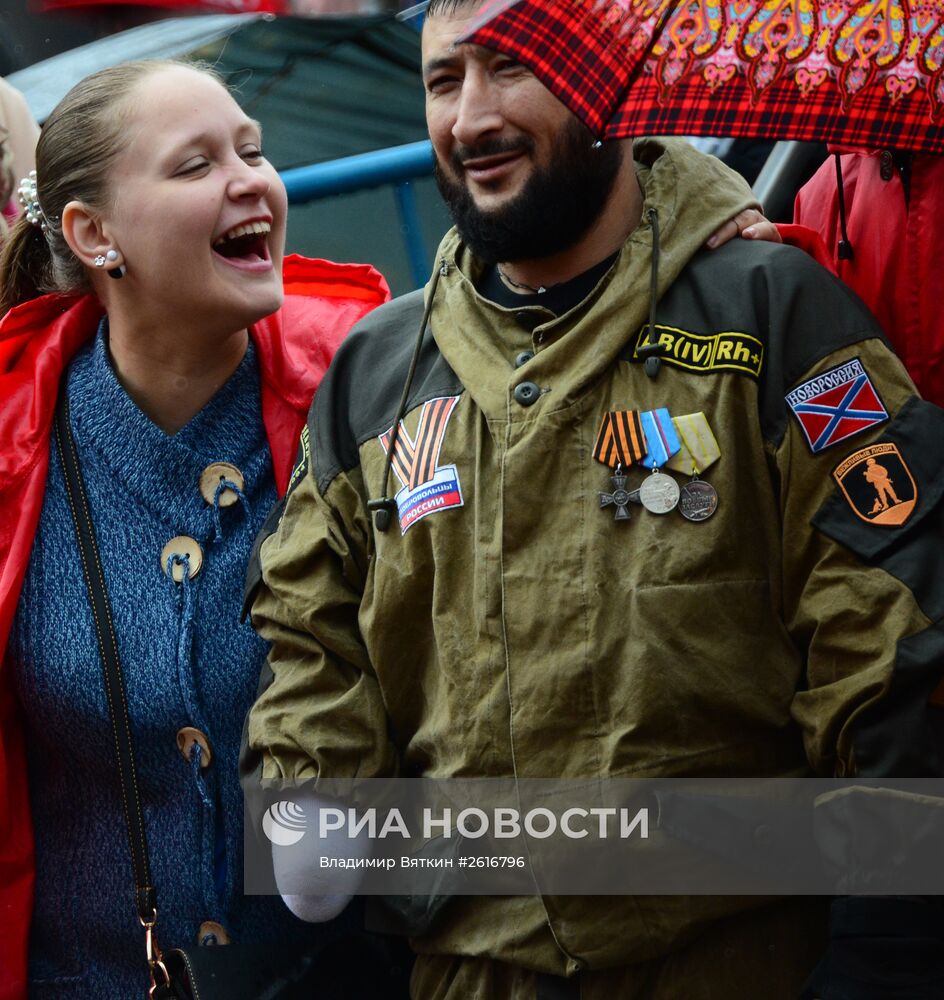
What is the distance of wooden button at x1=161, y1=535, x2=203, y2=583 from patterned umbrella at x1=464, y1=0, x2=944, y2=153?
3.76ft

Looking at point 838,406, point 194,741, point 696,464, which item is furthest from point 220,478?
point 838,406

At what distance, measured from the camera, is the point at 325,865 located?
259cm

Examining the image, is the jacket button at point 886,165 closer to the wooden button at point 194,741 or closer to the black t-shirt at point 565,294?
the black t-shirt at point 565,294

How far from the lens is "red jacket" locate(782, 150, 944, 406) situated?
8.29 ft

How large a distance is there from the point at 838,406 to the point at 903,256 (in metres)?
0.39

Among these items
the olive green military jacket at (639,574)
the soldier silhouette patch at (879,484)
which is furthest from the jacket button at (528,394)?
the soldier silhouette patch at (879,484)

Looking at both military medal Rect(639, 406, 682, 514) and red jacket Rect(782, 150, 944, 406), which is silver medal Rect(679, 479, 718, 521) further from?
red jacket Rect(782, 150, 944, 406)

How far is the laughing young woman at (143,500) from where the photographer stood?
9.75 feet

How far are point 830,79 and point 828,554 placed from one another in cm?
67

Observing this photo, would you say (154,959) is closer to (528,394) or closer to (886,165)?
(528,394)

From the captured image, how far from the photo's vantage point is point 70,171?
3203 mm

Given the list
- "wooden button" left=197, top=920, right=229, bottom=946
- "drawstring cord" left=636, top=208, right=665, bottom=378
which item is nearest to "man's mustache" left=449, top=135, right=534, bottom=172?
"drawstring cord" left=636, top=208, right=665, bottom=378

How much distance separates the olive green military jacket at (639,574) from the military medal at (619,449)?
0.05 feet

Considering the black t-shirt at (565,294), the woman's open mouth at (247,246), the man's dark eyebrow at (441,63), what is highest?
the man's dark eyebrow at (441,63)
